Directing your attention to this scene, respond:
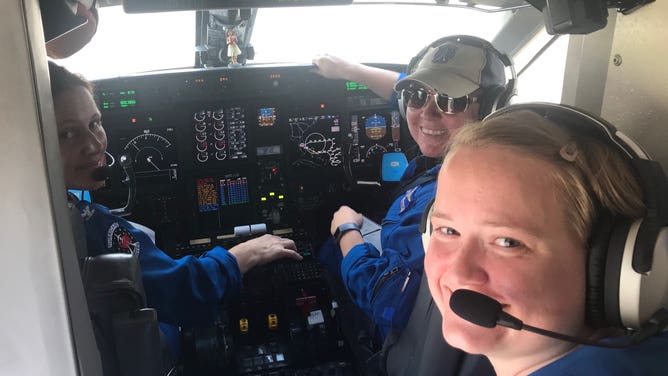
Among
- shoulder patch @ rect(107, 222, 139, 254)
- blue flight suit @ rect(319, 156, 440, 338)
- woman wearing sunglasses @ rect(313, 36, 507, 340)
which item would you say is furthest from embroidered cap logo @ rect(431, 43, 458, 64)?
shoulder patch @ rect(107, 222, 139, 254)

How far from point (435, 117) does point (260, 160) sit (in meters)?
1.04

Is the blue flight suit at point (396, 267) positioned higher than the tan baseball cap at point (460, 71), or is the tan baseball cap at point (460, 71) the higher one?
the tan baseball cap at point (460, 71)

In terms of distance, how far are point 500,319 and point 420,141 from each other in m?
1.06

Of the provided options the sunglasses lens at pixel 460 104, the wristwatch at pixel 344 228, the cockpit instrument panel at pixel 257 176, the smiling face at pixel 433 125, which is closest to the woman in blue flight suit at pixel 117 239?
the wristwatch at pixel 344 228

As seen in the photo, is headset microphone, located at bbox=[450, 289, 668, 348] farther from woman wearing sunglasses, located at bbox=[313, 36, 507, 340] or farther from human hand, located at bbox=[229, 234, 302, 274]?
human hand, located at bbox=[229, 234, 302, 274]

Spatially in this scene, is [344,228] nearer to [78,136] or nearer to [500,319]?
[78,136]

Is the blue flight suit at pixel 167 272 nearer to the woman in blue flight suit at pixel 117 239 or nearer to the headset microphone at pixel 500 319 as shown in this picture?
the woman in blue flight suit at pixel 117 239

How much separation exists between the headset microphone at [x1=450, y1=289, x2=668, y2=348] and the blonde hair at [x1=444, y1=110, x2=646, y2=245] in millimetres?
133

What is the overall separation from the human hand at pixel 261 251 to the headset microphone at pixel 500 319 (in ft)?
4.44

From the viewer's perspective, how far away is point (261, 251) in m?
2.04

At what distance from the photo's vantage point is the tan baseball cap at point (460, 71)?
4.73 ft

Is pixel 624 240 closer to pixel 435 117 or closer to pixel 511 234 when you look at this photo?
pixel 511 234

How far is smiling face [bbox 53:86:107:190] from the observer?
4.56 feet

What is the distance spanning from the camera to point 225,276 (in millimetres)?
1739
